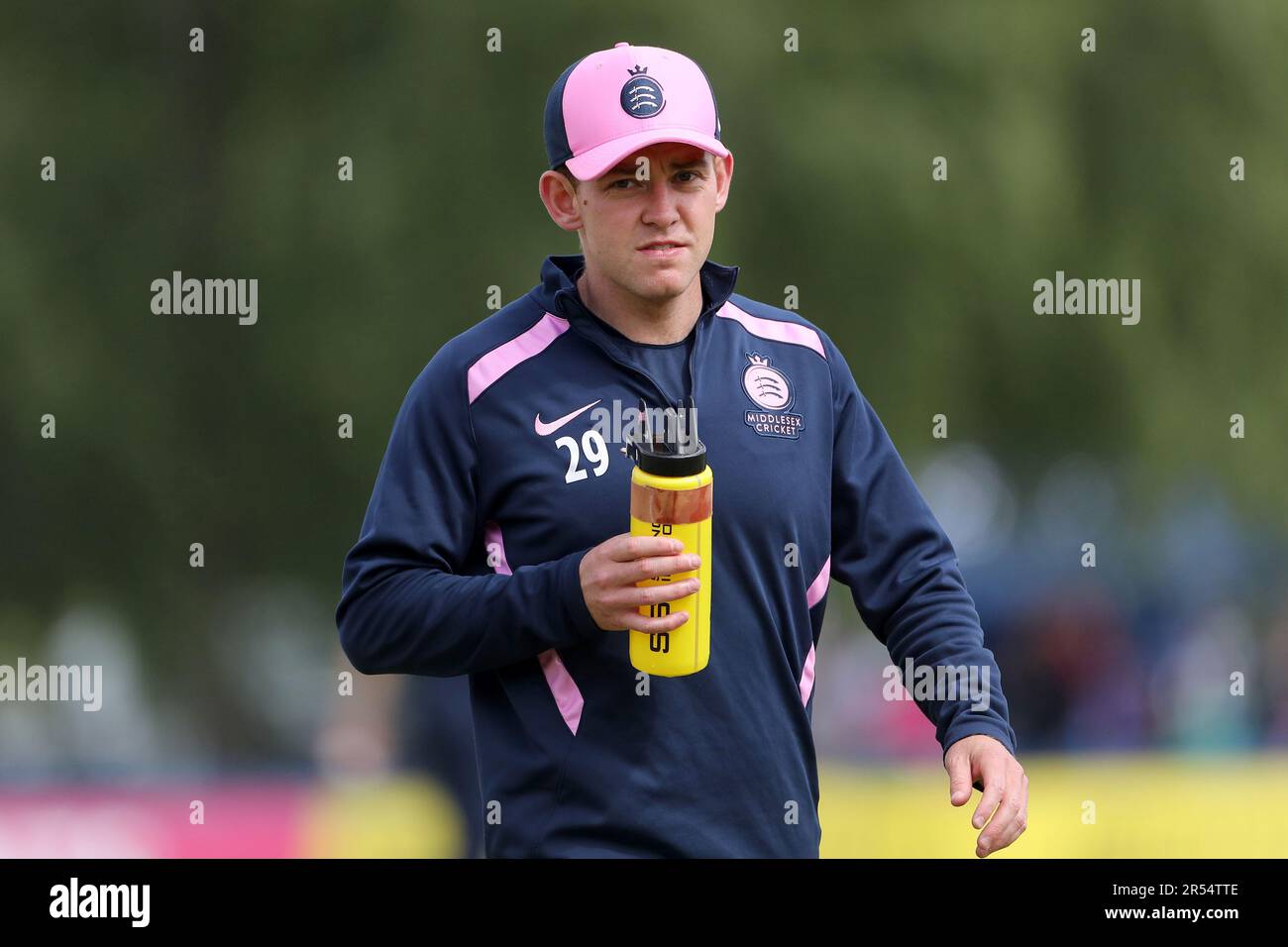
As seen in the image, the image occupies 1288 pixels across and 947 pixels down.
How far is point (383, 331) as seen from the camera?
791cm

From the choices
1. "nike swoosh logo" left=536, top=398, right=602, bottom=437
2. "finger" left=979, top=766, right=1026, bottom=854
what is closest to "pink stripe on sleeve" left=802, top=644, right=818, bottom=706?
"finger" left=979, top=766, right=1026, bottom=854

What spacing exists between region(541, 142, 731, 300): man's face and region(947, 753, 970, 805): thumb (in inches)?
37.7

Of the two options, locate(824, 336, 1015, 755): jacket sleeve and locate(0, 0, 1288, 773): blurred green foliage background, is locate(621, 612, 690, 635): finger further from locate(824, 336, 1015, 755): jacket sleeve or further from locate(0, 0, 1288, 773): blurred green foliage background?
locate(0, 0, 1288, 773): blurred green foliage background

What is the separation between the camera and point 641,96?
3.25m

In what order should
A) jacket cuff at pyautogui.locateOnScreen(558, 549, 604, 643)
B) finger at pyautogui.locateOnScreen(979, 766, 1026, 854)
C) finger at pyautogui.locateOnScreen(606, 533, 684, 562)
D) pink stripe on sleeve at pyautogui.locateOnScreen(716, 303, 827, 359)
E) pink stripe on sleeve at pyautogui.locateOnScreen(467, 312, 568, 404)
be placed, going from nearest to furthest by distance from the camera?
finger at pyautogui.locateOnScreen(606, 533, 684, 562)
jacket cuff at pyautogui.locateOnScreen(558, 549, 604, 643)
finger at pyautogui.locateOnScreen(979, 766, 1026, 854)
pink stripe on sleeve at pyautogui.locateOnScreen(467, 312, 568, 404)
pink stripe on sleeve at pyautogui.locateOnScreen(716, 303, 827, 359)

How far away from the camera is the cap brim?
125 inches

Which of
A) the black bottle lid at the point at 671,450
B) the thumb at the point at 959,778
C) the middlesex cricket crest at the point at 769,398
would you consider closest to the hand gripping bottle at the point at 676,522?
the black bottle lid at the point at 671,450

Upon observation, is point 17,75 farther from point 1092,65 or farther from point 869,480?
point 869,480

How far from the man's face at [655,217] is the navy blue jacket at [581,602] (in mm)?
137

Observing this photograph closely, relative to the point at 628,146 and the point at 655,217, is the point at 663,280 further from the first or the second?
the point at 628,146

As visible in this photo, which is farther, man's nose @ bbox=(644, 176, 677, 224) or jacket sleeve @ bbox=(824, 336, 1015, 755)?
jacket sleeve @ bbox=(824, 336, 1015, 755)

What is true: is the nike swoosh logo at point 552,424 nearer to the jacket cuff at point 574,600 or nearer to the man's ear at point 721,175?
the jacket cuff at point 574,600

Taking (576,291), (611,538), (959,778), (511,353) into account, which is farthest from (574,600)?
(959,778)

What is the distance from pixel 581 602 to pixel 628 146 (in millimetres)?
789
